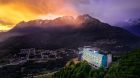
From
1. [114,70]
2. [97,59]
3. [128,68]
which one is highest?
[97,59]

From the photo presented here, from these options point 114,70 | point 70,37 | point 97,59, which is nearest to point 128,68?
point 114,70

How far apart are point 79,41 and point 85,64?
9406 cm

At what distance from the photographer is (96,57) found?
207 feet

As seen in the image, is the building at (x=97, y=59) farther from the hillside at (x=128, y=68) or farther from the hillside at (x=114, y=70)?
the hillside at (x=128, y=68)

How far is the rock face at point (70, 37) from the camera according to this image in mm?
149375

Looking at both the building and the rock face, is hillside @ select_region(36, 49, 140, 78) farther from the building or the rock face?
the rock face

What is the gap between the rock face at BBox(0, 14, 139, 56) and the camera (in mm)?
149375

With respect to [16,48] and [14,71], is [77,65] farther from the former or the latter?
[16,48]

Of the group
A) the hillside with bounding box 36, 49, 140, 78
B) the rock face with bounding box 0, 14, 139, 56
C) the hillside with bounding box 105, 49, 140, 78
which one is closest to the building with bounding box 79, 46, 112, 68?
the hillside with bounding box 36, 49, 140, 78

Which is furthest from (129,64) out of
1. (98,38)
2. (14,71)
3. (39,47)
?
(98,38)

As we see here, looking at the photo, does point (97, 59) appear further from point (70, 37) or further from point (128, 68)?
point (70, 37)

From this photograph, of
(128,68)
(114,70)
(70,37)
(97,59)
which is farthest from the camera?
(70,37)

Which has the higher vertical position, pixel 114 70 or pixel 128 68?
pixel 128 68

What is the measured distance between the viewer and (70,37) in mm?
163750
